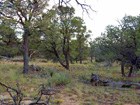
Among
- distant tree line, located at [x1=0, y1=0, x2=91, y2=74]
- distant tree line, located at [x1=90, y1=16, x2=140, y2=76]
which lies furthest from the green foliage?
distant tree line, located at [x1=0, y1=0, x2=91, y2=74]

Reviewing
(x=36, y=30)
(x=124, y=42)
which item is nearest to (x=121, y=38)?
(x=124, y=42)

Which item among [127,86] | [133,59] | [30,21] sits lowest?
[127,86]

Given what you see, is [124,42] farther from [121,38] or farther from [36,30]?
[36,30]

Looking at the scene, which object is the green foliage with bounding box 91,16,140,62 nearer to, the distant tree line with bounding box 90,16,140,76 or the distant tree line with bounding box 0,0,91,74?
the distant tree line with bounding box 90,16,140,76

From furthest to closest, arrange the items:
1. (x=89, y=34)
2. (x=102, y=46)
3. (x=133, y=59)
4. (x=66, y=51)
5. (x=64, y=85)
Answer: (x=89, y=34) < (x=66, y=51) < (x=102, y=46) < (x=133, y=59) < (x=64, y=85)

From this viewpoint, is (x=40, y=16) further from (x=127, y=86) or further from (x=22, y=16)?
(x=127, y=86)

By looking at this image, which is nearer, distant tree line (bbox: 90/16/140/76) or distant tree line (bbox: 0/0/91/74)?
distant tree line (bbox: 0/0/91/74)

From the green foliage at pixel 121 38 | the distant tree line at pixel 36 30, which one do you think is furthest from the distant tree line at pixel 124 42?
the distant tree line at pixel 36 30

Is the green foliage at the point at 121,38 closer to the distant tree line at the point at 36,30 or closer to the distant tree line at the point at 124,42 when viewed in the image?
the distant tree line at the point at 124,42

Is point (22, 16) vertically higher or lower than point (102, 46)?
higher

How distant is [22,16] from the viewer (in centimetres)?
2019

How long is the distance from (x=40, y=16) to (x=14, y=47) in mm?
3456

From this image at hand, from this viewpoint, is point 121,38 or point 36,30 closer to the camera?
point 36,30

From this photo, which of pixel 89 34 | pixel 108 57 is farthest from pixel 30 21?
pixel 89 34
